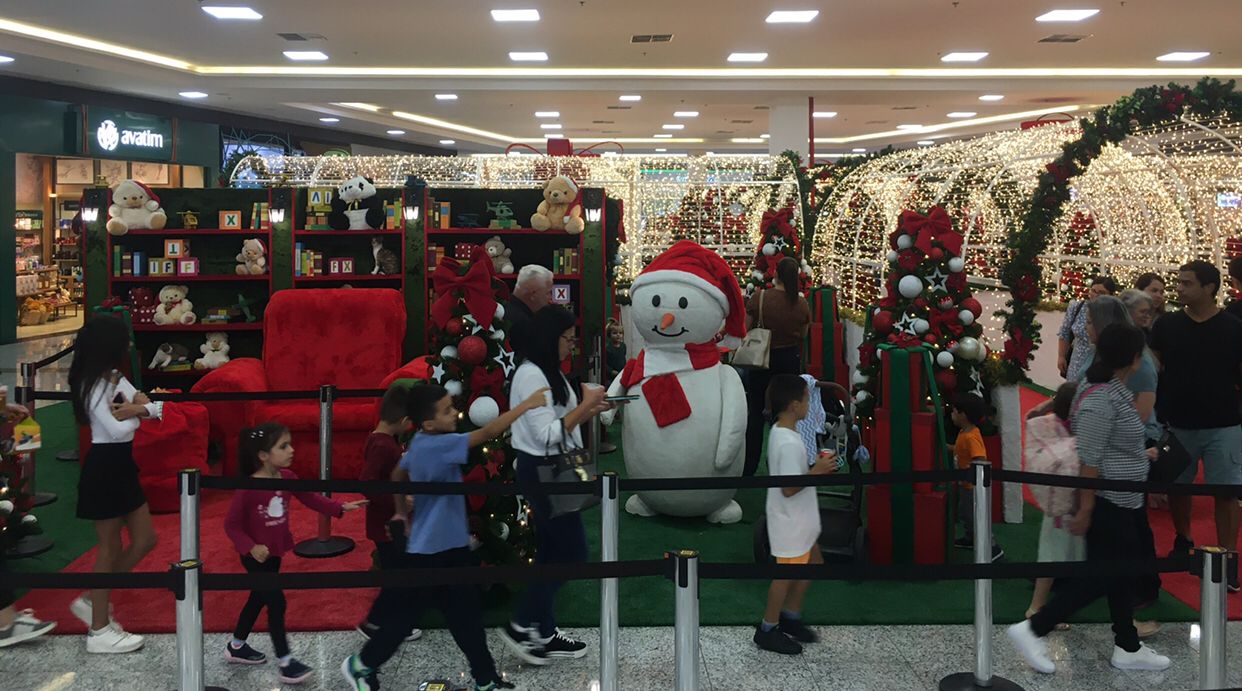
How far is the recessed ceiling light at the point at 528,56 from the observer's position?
13969 mm

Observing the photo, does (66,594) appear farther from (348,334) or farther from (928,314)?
(928,314)

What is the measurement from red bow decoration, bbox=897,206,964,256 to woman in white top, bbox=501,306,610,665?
239 cm

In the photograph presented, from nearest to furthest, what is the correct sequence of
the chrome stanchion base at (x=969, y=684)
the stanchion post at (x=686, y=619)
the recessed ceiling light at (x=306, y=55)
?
the stanchion post at (x=686, y=619), the chrome stanchion base at (x=969, y=684), the recessed ceiling light at (x=306, y=55)

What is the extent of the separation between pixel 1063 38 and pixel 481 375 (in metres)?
11.0

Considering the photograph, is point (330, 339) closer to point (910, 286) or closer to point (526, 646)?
point (526, 646)

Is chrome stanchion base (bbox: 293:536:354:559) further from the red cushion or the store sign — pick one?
the store sign

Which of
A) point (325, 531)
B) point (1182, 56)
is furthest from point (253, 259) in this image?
point (1182, 56)

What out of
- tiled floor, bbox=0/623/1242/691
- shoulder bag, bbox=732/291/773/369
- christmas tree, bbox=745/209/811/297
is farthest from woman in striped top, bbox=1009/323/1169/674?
christmas tree, bbox=745/209/811/297

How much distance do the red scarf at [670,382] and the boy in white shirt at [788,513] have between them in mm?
1444

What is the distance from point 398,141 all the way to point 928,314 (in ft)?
76.2

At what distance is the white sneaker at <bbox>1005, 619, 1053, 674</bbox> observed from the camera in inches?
148

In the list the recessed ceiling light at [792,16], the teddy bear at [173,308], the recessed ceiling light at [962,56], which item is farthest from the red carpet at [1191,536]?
the recessed ceiling light at [962,56]

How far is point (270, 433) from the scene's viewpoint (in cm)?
382

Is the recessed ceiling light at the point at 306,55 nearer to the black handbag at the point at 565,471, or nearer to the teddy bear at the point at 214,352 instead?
the teddy bear at the point at 214,352
